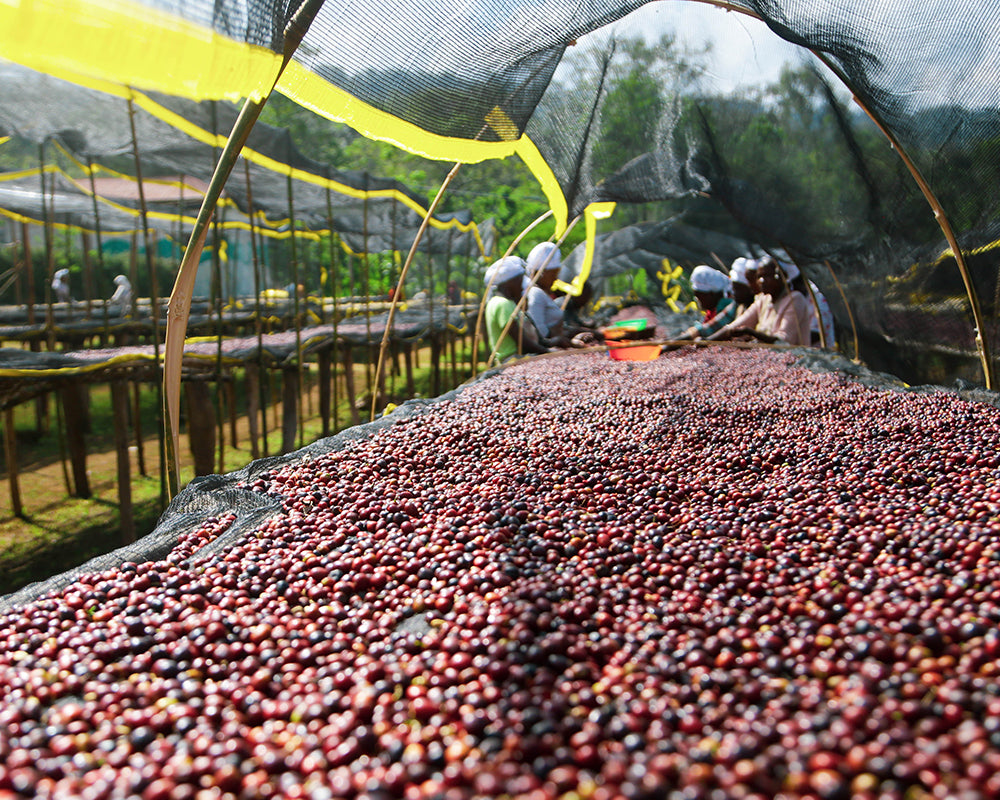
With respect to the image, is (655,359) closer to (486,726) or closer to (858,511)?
(858,511)

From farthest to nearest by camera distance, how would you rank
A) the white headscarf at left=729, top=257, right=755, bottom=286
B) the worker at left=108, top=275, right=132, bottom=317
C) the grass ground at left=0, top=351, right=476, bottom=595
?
1. the worker at left=108, top=275, right=132, bottom=317
2. the white headscarf at left=729, top=257, right=755, bottom=286
3. the grass ground at left=0, top=351, right=476, bottom=595

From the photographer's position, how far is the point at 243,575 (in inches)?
74.9

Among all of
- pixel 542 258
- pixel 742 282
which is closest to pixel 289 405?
pixel 542 258

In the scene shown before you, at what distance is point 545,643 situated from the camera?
1439 mm

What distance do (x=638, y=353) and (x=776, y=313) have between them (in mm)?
2031

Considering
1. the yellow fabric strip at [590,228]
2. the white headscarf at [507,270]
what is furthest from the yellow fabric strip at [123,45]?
the yellow fabric strip at [590,228]

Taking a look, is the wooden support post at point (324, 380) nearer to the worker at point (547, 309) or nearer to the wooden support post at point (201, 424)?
the wooden support post at point (201, 424)

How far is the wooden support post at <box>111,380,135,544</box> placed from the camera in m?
5.11

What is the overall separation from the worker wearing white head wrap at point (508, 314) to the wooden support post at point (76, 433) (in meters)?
3.75

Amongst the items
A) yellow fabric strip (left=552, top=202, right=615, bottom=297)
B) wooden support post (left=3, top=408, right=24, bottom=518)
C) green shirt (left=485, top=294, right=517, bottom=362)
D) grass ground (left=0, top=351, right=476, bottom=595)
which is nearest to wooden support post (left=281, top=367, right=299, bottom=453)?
grass ground (left=0, top=351, right=476, bottom=595)

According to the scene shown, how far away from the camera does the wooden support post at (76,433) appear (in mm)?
5930

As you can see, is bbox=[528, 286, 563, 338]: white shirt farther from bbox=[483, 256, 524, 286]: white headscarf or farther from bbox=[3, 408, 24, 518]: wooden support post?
bbox=[3, 408, 24, 518]: wooden support post

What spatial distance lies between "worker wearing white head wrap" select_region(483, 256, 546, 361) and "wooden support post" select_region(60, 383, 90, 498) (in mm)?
3746

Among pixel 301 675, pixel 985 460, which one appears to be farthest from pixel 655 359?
pixel 301 675
